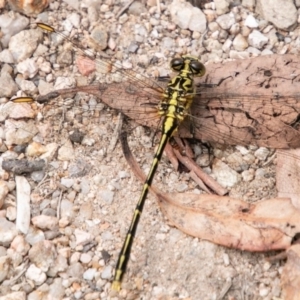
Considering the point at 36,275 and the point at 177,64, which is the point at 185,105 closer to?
the point at 177,64

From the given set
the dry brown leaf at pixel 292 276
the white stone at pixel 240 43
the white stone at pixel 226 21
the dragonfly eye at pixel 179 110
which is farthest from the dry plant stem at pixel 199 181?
Answer: the white stone at pixel 226 21

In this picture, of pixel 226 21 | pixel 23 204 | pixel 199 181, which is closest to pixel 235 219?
pixel 199 181

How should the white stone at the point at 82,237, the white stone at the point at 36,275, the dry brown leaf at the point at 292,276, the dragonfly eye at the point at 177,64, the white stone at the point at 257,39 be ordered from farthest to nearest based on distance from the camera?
the white stone at the point at 257,39 → the dragonfly eye at the point at 177,64 → the white stone at the point at 82,237 → the white stone at the point at 36,275 → the dry brown leaf at the point at 292,276

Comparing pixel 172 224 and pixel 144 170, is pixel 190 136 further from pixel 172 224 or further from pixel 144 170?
pixel 172 224

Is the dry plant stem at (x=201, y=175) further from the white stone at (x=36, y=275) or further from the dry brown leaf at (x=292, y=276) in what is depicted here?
the white stone at (x=36, y=275)

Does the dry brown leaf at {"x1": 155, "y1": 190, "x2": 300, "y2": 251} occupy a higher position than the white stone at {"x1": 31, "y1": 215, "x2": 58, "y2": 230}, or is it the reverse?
the dry brown leaf at {"x1": 155, "y1": 190, "x2": 300, "y2": 251}

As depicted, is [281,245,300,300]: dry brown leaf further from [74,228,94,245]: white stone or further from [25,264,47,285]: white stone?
[25,264,47,285]: white stone

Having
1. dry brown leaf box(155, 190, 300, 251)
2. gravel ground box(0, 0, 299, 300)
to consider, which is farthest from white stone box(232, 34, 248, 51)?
dry brown leaf box(155, 190, 300, 251)
